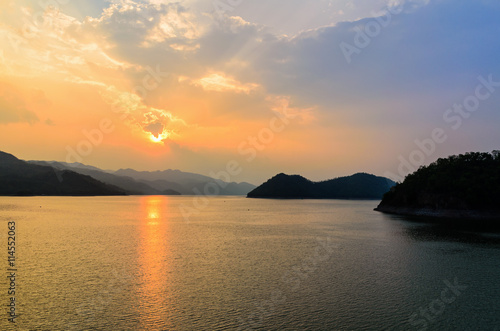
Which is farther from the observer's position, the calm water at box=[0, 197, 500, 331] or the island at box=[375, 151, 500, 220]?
the island at box=[375, 151, 500, 220]

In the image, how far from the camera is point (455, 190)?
118 m

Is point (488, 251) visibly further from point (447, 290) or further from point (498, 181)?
point (498, 181)

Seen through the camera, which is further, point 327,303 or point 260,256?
point 260,256

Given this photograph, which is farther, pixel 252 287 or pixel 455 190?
pixel 455 190

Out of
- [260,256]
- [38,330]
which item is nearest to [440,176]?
[260,256]

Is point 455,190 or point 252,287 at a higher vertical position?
point 455,190

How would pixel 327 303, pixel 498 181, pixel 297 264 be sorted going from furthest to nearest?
1. pixel 498 181
2. pixel 297 264
3. pixel 327 303

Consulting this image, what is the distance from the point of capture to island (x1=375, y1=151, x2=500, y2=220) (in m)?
110

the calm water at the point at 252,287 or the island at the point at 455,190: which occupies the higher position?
the island at the point at 455,190

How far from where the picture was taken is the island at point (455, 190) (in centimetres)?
10981

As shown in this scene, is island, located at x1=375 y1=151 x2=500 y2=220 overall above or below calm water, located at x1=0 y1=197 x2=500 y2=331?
above

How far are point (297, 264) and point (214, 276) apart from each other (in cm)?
1254

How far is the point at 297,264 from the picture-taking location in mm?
40875

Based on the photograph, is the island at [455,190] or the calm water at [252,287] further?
the island at [455,190]
